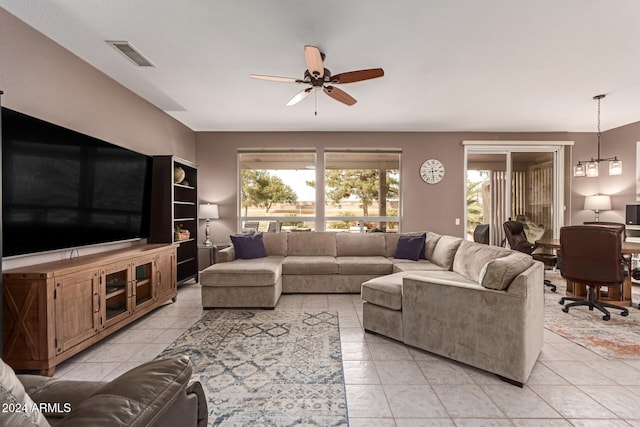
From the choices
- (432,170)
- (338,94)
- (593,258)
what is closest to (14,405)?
(338,94)

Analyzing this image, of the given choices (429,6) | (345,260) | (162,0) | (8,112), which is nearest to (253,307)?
(345,260)

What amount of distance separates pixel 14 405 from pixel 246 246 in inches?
156

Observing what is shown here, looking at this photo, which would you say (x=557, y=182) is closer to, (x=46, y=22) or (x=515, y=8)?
(x=515, y=8)

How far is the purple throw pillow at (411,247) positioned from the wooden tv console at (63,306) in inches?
139

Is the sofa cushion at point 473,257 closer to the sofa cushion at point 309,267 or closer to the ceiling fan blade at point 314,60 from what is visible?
the sofa cushion at point 309,267

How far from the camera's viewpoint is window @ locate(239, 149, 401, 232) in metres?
5.93

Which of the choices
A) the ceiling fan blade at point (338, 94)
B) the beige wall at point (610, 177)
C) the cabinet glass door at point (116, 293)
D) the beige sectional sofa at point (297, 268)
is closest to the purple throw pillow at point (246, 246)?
the beige sectional sofa at point (297, 268)

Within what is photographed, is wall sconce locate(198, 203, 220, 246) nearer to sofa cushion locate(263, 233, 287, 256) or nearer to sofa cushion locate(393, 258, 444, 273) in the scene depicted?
sofa cushion locate(263, 233, 287, 256)

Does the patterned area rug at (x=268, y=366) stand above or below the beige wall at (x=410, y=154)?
below

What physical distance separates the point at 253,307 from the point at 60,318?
73.0 inches

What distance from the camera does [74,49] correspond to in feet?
9.43

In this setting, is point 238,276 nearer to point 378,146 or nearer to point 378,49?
point 378,49

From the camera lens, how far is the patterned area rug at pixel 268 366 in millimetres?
1809

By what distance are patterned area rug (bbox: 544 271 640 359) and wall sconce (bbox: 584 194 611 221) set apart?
85.1 inches
